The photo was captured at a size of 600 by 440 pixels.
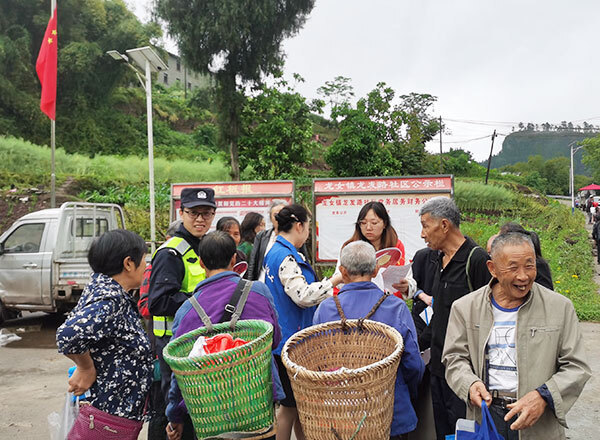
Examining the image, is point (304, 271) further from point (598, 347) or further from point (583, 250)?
point (583, 250)

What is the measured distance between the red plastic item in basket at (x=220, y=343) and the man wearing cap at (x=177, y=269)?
664mm

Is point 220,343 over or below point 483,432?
Answer: over

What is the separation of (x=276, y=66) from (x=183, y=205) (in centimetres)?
1540

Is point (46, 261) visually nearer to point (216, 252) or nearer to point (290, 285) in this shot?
point (290, 285)

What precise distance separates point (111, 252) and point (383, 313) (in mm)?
1373

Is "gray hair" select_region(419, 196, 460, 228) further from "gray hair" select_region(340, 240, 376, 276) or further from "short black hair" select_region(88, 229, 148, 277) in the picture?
"short black hair" select_region(88, 229, 148, 277)

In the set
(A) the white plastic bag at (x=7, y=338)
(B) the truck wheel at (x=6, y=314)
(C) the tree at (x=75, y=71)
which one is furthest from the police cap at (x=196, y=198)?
(C) the tree at (x=75, y=71)

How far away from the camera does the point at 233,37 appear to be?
16.3 meters

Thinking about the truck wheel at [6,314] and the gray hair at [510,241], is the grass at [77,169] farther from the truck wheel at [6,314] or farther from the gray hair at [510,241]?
the gray hair at [510,241]

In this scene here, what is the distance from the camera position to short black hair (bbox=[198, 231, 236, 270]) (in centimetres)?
234

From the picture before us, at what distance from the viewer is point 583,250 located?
13492 mm

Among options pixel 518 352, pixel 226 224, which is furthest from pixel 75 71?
pixel 518 352

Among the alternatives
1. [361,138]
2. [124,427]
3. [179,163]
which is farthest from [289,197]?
[179,163]

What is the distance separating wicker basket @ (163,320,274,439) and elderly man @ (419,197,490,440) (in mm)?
1131
